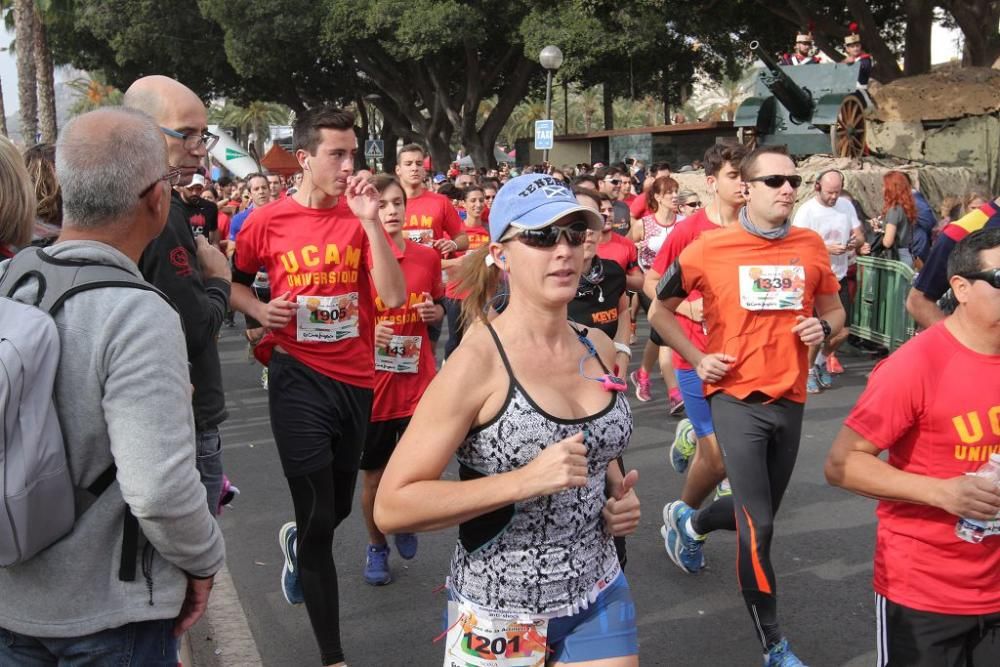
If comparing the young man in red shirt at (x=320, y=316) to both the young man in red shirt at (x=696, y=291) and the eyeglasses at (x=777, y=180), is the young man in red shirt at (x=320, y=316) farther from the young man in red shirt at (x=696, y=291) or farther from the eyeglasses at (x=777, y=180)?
the eyeglasses at (x=777, y=180)

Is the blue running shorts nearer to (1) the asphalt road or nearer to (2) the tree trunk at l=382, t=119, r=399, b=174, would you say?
(1) the asphalt road

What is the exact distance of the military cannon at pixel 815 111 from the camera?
1806cm

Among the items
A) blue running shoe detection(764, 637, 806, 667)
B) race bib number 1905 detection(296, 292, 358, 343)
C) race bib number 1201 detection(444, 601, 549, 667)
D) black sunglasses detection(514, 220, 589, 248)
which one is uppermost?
black sunglasses detection(514, 220, 589, 248)

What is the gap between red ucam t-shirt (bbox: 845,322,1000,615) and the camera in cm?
291

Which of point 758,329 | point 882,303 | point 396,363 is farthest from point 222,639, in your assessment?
point 882,303

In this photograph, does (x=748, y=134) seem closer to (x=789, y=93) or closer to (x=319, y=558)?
(x=789, y=93)

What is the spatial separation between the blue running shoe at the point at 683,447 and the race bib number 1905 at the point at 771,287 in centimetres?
203

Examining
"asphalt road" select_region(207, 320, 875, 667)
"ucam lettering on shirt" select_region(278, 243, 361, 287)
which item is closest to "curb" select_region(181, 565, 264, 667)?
"asphalt road" select_region(207, 320, 875, 667)

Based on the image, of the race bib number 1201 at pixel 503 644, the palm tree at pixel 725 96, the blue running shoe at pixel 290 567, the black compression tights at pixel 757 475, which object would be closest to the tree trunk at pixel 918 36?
the black compression tights at pixel 757 475

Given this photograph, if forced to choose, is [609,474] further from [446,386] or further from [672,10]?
[672,10]

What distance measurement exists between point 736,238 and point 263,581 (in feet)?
9.47

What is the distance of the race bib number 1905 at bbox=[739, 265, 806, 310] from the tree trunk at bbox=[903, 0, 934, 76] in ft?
80.7

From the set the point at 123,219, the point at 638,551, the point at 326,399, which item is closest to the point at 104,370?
the point at 123,219

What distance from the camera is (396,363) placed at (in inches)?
211
